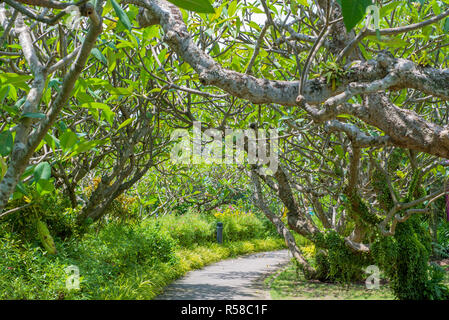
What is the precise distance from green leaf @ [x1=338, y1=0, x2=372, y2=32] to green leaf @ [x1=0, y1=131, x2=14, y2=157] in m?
1.03

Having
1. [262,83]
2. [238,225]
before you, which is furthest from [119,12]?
[238,225]

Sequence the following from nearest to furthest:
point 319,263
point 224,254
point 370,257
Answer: point 370,257 → point 319,263 → point 224,254

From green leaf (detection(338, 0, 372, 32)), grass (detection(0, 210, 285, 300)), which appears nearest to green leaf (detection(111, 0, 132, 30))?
green leaf (detection(338, 0, 372, 32))

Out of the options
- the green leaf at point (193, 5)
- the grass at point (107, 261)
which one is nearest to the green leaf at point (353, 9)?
the green leaf at point (193, 5)

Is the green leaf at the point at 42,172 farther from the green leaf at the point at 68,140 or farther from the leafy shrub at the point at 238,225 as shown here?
the leafy shrub at the point at 238,225

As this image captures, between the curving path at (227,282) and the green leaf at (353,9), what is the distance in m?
6.12

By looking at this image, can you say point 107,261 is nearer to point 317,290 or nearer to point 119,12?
point 317,290

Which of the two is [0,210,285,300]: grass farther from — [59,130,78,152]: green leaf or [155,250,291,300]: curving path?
[59,130,78,152]: green leaf

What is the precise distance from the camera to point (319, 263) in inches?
303

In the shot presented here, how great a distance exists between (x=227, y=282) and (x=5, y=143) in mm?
7130
